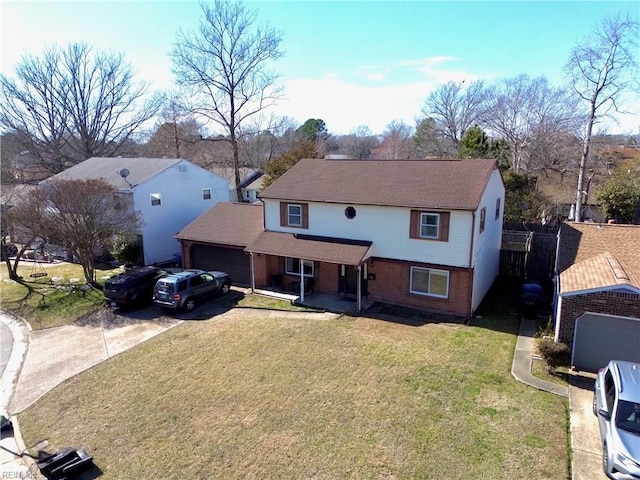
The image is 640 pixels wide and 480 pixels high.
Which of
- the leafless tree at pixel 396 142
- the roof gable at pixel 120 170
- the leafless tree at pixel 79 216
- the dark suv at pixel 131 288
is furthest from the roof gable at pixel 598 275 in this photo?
the leafless tree at pixel 396 142

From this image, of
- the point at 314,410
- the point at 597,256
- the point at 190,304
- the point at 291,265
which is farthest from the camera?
the point at 291,265

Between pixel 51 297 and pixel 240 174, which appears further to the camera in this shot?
pixel 240 174

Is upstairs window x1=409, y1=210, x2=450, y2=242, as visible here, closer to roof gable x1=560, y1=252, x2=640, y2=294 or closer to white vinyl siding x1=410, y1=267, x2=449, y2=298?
white vinyl siding x1=410, y1=267, x2=449, y2=298

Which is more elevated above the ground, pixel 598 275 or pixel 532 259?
pixel 598 275

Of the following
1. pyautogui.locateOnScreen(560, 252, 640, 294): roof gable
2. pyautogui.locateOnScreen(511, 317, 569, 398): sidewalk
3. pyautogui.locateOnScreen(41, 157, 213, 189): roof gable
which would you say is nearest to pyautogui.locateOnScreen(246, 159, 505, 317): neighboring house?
pyautogui.locateOnScreen(511, 317, 569, 398): sidewalk

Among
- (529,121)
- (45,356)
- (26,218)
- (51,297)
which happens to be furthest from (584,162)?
(26,218)

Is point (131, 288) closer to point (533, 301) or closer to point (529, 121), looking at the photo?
point (533, 301)

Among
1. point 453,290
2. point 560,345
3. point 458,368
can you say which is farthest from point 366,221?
point 560,345
